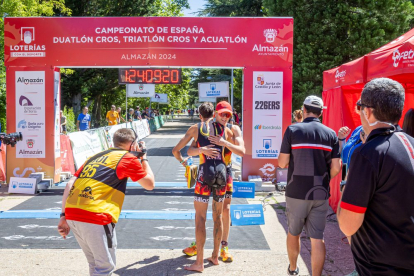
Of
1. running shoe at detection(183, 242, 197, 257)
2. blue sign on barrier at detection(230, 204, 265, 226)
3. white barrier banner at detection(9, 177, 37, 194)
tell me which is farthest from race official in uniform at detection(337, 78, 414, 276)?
white barrier banner at detection(9, 177, 37, 194)

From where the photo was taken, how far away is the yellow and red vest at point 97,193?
335 cm

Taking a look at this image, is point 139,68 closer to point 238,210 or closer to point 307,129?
point 238,210

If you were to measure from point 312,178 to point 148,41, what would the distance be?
7519 mm

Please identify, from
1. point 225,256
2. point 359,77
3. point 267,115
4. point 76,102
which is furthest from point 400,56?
point 76,102

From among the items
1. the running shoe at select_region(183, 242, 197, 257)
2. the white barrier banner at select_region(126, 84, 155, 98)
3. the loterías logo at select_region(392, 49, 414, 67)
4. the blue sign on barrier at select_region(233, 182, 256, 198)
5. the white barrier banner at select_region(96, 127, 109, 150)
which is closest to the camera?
the loterías logo at select_region(392, 49, 414, 67)

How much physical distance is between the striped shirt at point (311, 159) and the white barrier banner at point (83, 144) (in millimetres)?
9358

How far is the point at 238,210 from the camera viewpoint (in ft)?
21.4

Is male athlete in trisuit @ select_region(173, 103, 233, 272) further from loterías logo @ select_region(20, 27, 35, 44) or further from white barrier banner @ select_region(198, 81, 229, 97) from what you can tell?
white barrier banner @ select_region(198, 81, 229, 97)

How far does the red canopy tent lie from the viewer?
4945mm

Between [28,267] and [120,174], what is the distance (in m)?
2.38

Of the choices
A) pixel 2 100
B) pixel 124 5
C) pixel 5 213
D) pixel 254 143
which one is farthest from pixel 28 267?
pixel 124 5

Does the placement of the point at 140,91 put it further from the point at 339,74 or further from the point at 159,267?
the point at 159,267

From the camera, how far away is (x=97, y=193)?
11.1 feet

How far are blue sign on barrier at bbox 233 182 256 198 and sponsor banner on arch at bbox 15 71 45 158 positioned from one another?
214 inches
